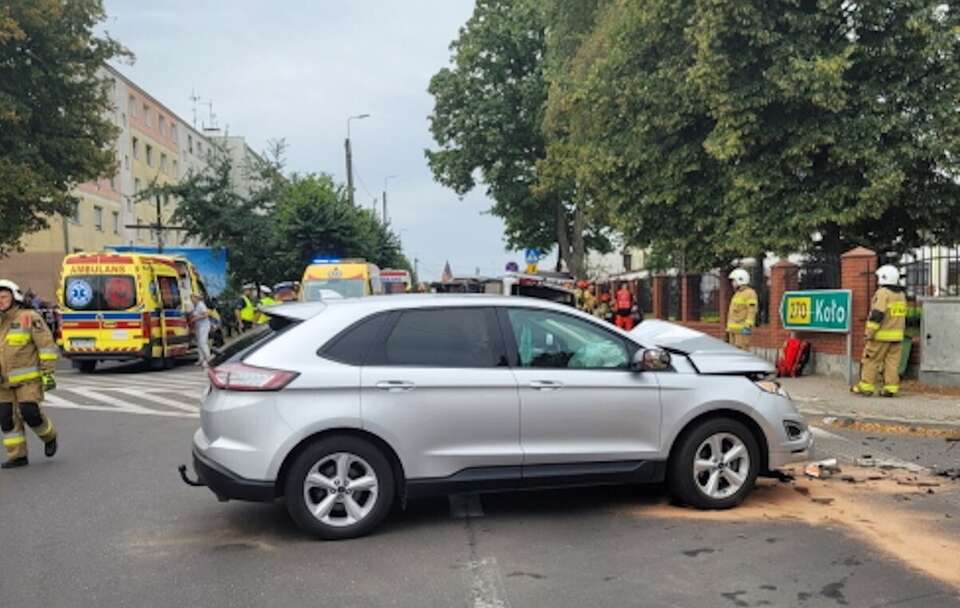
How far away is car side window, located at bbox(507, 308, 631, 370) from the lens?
5566 millimetres

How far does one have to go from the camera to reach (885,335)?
10.8 meters

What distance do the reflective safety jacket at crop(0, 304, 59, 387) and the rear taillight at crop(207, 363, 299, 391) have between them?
346 cm

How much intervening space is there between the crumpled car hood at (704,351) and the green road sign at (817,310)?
283 inches

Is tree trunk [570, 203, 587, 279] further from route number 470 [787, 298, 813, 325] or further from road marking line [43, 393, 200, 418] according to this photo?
road marking line [43, 393, 200, 418]

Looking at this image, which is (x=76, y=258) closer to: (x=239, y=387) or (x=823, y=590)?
(x=239, y=387)

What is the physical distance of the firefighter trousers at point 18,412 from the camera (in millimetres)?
7590

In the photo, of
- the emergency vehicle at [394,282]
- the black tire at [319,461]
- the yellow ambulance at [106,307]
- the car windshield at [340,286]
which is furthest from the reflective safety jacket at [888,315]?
the emergency vehicle at [394,282]

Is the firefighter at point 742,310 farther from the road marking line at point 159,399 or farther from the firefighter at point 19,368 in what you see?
the firefighter at point 19,368

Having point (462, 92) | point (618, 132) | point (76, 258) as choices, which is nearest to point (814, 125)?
point (618, 132)

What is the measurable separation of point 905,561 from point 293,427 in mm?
3685

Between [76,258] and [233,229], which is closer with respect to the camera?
[76,258]

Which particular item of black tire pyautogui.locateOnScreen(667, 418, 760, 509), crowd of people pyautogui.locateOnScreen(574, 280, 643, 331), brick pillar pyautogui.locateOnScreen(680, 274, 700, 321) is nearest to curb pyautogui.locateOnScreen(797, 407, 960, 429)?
black tire pyautogui.locateOnScreen(667, 418, 760, 509)

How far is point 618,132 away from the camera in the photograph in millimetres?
18922

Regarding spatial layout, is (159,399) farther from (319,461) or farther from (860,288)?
(860,288)
